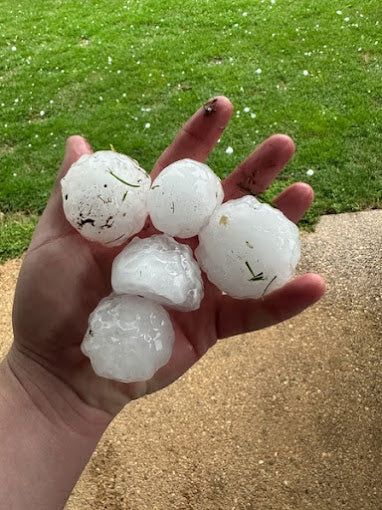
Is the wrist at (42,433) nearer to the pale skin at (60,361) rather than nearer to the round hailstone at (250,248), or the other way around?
the pale skin at (60,361)

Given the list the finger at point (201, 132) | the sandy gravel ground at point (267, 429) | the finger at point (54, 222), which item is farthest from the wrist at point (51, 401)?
the sandy gravel ground at point (267, 429)

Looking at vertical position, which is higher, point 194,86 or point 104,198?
point 104,198

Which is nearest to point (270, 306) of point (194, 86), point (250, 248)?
point (250, 248)

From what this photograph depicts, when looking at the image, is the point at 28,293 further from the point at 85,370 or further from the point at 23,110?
the point at 23,110

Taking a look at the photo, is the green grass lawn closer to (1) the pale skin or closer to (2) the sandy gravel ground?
(2) the sandy gravel ground

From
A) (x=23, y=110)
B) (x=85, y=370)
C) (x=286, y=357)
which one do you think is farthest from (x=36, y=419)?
(x=23, y=110)

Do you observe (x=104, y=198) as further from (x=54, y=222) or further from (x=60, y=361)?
(x=60, y=361)
